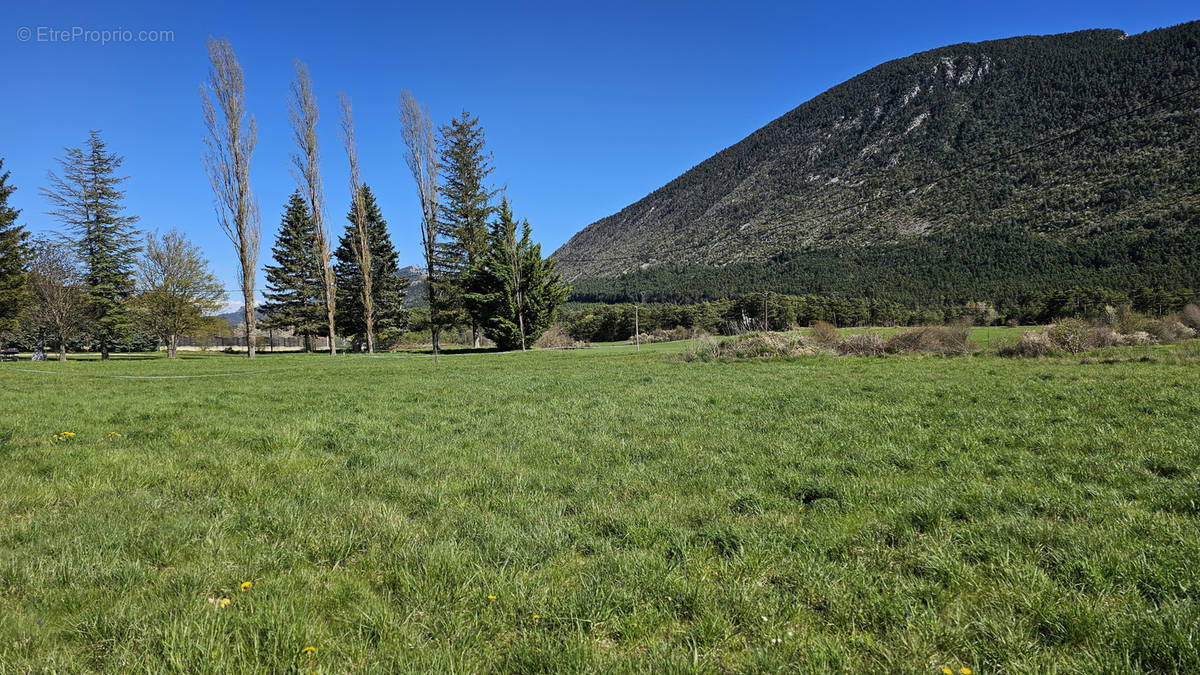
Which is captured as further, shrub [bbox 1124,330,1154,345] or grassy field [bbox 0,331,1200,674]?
shrub [bbox 1124,330,1154,345]

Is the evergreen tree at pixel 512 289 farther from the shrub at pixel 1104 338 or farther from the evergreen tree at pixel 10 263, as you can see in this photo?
the shrub at pixel 1104 338

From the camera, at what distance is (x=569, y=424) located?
693cm

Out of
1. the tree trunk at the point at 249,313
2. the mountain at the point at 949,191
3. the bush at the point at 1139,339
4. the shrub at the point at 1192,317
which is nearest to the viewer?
the bush at the point at 1139,339

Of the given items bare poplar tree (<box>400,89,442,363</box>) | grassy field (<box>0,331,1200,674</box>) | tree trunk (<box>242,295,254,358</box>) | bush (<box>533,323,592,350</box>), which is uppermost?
bare poplar tree (<box>400,89,442,363</box>)

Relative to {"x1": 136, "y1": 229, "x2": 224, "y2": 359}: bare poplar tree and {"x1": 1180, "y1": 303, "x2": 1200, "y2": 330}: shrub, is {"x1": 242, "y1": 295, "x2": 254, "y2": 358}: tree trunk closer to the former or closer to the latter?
{"x1": 136, "y1": 229, "x2": 224, "y2": 359}: bare poplar tree

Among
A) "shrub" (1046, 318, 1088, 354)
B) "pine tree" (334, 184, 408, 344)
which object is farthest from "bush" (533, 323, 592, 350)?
"shrub" (1046, 318, 1088, 354)

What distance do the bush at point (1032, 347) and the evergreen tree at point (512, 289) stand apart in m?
26.2

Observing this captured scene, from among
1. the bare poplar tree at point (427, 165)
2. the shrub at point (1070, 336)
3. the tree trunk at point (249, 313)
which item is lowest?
the shrub at point (1070, 336)

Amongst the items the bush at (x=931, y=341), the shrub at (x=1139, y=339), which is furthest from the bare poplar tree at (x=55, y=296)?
the shrub at (x=1139, y=339)

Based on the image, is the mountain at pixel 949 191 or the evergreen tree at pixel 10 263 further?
the mountain at pixel 949 191

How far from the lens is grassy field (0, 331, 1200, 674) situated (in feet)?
6.40

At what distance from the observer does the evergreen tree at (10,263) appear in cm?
2480

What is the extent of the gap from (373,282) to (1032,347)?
44521 millimetres

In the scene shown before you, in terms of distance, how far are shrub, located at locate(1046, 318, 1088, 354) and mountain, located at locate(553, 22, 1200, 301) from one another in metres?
7.34
